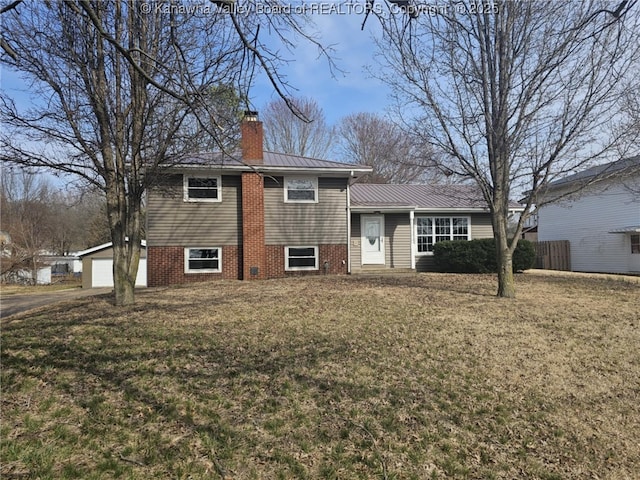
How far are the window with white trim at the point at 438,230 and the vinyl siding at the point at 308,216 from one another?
4.27 metres

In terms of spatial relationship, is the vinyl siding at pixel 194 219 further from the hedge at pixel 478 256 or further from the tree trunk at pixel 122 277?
the hedge at pixel 478 256

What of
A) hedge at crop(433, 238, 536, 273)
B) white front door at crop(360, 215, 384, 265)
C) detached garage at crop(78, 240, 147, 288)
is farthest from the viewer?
detached garage at crop(78, 240, 147, 288)

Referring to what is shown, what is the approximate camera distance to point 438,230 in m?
18.7

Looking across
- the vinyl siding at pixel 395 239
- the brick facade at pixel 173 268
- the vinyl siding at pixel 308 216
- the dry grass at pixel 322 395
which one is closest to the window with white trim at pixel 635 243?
the vinyl siding at pixel 395 239

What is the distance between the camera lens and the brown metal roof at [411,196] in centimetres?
1728

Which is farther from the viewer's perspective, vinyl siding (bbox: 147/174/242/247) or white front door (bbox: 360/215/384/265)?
white front door (bbox: 360/215/384/265)

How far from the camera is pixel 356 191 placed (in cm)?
1927

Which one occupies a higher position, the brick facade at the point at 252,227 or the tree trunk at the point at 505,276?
the brick facade at the point at 252,227

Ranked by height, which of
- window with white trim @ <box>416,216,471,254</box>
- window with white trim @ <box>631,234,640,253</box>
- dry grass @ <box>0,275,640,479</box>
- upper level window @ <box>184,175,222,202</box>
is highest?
upper level window @ <box>184,175,222,202</box>

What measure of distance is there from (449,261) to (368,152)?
1942 cm

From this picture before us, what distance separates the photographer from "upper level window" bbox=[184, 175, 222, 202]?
48.4 feet

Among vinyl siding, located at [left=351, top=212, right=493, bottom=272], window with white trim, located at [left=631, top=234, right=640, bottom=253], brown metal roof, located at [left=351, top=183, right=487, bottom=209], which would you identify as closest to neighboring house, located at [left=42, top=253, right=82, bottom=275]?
brown metal roof, located at [left=351, top=183, right=487, bottom=209]

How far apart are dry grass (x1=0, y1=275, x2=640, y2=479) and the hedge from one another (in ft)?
27.5

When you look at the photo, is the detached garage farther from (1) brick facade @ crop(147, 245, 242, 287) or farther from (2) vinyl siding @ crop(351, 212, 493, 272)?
(2) vinyl siding @ crop(351, 212, 493, 272)
